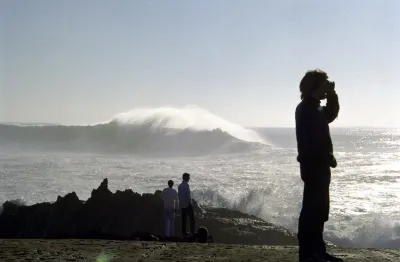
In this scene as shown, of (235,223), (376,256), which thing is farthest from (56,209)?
(376,256)

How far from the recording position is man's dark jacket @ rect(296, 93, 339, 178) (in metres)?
4.76

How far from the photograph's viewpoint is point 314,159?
478cm

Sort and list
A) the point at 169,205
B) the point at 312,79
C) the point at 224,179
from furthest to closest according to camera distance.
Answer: the point at 224,179, the point at 169,205, the point at 312,79

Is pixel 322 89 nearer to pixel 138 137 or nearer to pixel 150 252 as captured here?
pixel 150 252

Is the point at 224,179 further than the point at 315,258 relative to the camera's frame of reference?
Yes

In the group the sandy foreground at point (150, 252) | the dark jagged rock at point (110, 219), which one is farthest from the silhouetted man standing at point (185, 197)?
the sandy foreground at point (150, 252)

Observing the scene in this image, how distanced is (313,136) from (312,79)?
0.58 metres

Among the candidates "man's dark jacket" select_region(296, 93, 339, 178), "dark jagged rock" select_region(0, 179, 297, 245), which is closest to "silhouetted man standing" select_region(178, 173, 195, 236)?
"dark jagged rock" select_region(0, 179, 297, 245)

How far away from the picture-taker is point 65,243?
665 centimetres

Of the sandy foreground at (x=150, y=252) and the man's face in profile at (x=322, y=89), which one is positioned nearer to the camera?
the man's face in profile at (x=322, y=89)

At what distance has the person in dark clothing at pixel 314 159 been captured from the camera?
15.7 ft

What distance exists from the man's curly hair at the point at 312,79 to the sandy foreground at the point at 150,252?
1819 millimetres

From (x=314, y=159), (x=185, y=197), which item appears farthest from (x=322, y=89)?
(x=185, y=197)

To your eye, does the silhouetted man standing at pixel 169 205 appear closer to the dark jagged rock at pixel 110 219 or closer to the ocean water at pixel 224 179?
the dark jagged rock at pixel 110 219
